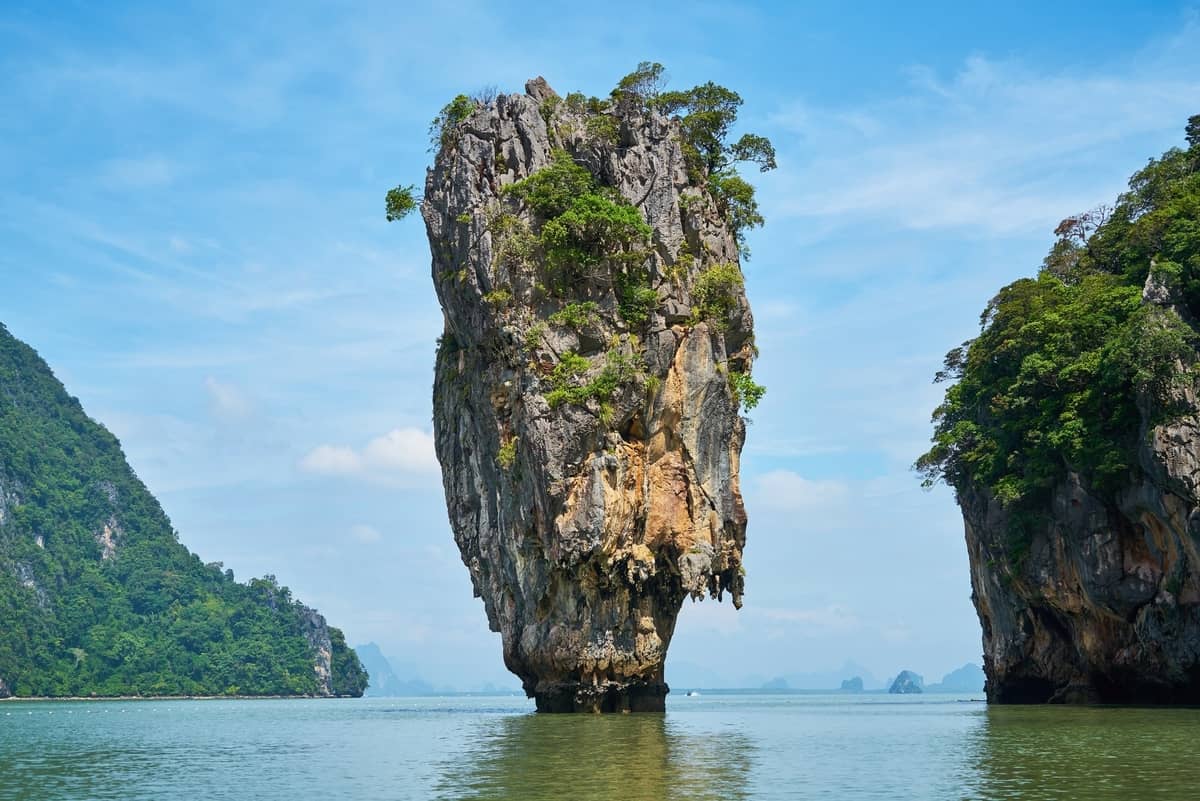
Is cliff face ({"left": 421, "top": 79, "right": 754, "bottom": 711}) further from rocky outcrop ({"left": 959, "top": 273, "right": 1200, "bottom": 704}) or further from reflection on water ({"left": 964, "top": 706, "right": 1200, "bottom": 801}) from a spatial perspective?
rocky outcrop ({"left": 959, "top": 273, "right": 1200, "bottom": 704})

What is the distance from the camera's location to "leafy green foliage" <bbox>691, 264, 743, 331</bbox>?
1362 inches

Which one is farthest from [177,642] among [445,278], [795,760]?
[795,760]

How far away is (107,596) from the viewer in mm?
112500

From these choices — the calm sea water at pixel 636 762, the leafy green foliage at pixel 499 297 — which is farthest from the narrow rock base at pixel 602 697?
the leafy green foliage at pixel 499 297

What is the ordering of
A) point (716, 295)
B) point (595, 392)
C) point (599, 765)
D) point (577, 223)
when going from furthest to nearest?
point (716, 295), point (577, 223), point (595, 392), point (599, 765)

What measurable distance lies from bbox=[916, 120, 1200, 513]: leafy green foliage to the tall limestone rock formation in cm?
6

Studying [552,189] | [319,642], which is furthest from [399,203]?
[319,642]

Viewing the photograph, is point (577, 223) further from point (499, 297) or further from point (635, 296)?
point (499, 297)

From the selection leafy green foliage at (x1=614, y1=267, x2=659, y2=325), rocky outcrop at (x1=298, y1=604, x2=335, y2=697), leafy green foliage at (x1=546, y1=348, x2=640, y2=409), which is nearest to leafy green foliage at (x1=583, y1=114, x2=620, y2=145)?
leafy green foliage at (x1=614, y1=267, x2=659, y2=325)

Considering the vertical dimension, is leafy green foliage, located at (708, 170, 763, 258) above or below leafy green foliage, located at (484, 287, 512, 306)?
above

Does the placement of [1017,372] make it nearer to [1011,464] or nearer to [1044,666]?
[1011,464]

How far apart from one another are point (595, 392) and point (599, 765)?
14.4 meters

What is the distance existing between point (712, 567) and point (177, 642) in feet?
275

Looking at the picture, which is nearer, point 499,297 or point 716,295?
point 499,297
